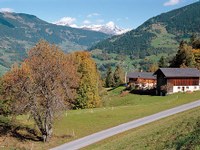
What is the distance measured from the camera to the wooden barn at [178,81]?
100125 mm

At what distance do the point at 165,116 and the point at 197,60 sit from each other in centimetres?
7303

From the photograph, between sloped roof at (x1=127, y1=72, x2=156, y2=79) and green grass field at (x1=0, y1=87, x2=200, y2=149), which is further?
sloped roof at (x1=127, y1=72, x2=156, y2=79)

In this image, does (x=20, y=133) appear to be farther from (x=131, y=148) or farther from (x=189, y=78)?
(x=189, y=78)

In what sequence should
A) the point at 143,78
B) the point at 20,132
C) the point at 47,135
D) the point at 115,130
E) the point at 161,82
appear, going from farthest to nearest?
the point at 143,78
the point at 161,82
the point at 115,130
the point at 20,132
the point at 47,135

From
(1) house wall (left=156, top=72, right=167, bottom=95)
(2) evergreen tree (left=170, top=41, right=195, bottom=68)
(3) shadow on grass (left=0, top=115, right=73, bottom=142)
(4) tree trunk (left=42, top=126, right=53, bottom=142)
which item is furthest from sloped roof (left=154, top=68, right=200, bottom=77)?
(4) tree trunk (left=42, top=126, right=53, bottom=142)

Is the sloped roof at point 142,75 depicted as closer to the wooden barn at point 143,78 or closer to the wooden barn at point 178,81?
the wooden barn at point 143,78

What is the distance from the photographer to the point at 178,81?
334ft

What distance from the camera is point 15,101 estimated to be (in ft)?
159

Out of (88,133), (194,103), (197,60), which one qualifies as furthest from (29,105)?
(197,60)

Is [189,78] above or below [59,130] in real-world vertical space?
above

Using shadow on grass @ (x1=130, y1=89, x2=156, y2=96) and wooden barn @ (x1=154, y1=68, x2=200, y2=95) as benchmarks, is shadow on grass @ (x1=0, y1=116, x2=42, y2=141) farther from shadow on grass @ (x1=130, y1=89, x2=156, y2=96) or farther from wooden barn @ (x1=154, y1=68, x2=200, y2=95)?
shadow on grass @ (x1=130, y1=89, x2=156, y2=96)

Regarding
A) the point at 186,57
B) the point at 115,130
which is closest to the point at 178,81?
the point at 186,57

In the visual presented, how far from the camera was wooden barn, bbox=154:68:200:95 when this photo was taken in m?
100

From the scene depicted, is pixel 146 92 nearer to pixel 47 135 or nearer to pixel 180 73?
pixel 180 73
